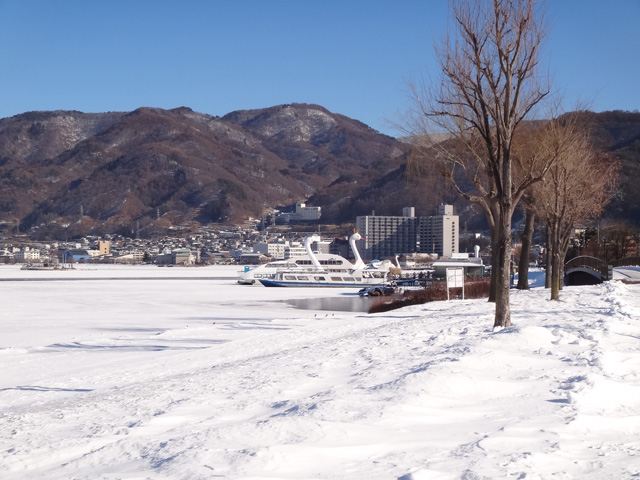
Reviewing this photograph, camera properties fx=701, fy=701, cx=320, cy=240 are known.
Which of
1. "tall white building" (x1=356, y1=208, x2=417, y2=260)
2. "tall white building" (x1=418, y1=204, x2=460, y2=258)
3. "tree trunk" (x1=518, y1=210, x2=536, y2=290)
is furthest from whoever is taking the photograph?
"tall white building" (x1=356, y1=208, x2=417, y2=260)

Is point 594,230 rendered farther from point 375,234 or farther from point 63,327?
point 375,234

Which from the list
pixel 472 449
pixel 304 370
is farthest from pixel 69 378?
pixel 472 449

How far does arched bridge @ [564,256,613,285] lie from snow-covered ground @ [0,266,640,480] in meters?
22.8

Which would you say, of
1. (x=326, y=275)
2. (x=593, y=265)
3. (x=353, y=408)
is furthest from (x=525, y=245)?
(x=326, y=275)

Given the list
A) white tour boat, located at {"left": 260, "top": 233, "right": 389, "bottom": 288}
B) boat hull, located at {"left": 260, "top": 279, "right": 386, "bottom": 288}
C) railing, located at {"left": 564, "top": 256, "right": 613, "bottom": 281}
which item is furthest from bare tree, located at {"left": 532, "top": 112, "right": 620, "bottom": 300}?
boat hull, located at {"left": 260, "top": 279, "right": 386, "bottom": 288}

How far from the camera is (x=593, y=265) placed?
136ft

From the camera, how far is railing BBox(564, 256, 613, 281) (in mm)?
35562

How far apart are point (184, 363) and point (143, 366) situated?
0.79 m

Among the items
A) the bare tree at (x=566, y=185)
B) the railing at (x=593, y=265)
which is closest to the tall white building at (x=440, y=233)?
the railing at (x=593, y=265)

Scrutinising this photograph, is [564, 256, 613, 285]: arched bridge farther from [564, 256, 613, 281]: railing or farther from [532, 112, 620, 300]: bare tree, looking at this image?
[532, 112, 620, 300]: bare tree

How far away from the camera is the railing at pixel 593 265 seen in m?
35.6

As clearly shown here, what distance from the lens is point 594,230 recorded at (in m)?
72.9

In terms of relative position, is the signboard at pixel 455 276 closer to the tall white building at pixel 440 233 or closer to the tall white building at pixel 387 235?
the tall white building at pixel 440 233

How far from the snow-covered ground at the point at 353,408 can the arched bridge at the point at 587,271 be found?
22838 mm
